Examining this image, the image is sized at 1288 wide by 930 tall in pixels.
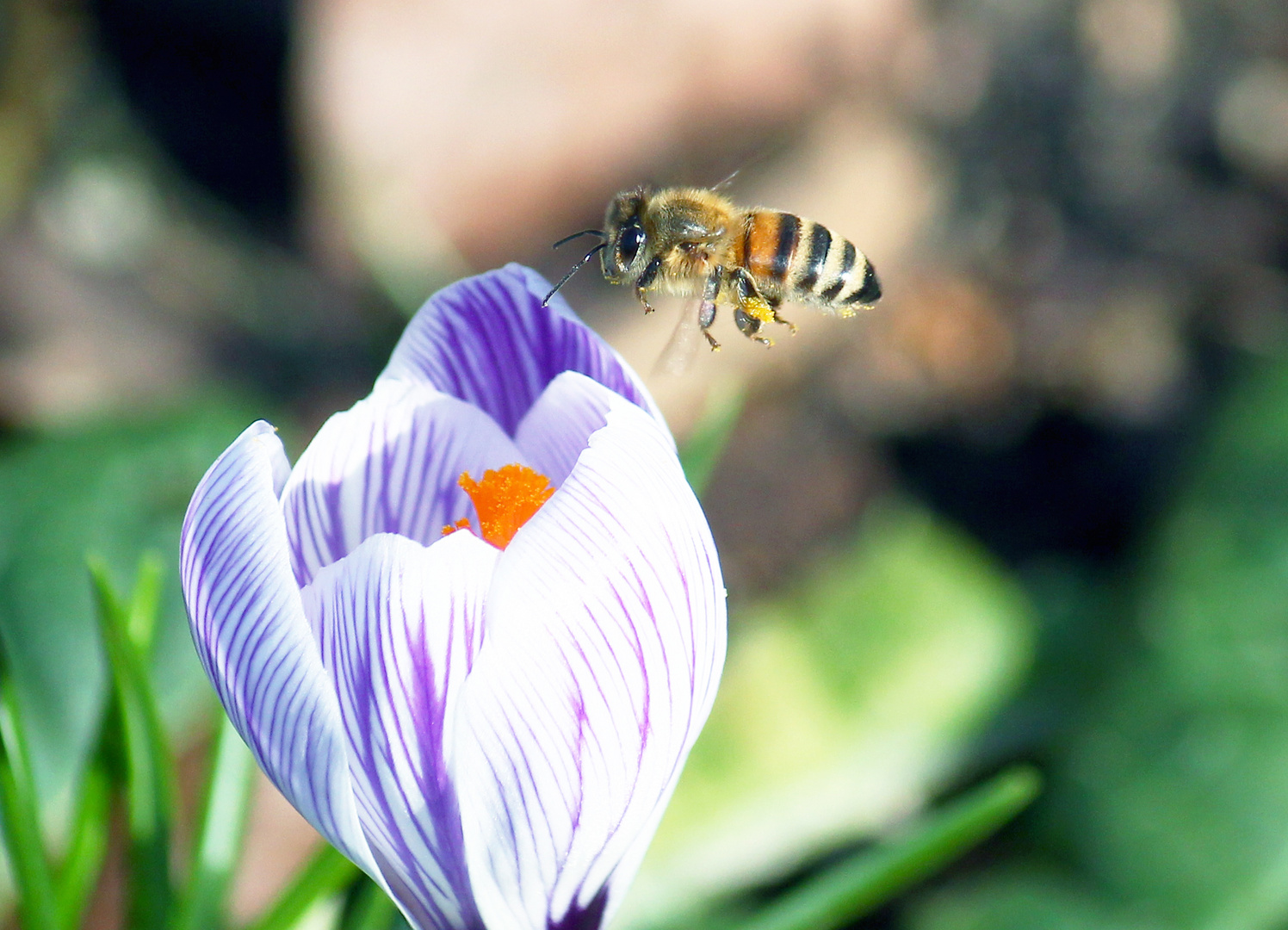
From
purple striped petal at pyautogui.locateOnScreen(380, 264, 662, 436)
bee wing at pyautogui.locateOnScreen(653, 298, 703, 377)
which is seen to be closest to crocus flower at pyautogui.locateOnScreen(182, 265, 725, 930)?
purple striped petal at pyautogui.locateOnScreen(380, 264, 662, 436)

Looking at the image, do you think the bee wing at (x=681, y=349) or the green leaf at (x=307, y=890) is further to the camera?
the bee wing at (x=681, y=349)

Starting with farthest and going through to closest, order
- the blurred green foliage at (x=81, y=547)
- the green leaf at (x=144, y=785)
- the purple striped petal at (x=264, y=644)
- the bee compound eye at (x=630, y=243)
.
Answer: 1. the blurred green foliage at (x=81, y=547)
2. the bee compound eye at (x=630, y=243)
3. the green leaf at (x=144, y=785)
4. the purple striped petal at (x=264, y=644)

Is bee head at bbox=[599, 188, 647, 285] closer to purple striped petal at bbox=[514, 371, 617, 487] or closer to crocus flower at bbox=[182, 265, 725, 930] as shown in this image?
purple striped petal at bbox=[514, 371, 617, 487]

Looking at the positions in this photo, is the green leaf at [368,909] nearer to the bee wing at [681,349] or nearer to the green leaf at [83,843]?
the green leaf at [83,843]

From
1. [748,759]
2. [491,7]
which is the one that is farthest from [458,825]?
[491,7]

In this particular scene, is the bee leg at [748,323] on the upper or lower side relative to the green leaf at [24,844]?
upper

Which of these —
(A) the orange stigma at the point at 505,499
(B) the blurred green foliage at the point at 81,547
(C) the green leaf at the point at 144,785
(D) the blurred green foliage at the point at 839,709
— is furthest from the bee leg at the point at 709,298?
(D) the blurred green foliage at the point at 839,709
